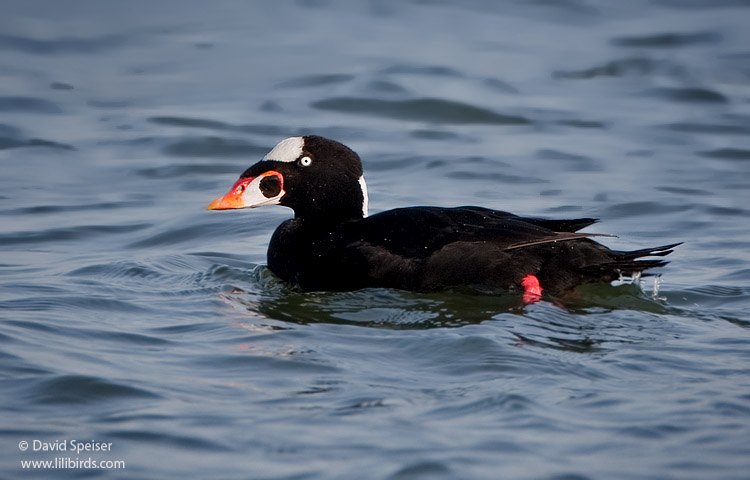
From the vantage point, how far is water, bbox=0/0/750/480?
14.0 feet

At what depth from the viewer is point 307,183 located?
6.84m

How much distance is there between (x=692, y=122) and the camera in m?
11.6

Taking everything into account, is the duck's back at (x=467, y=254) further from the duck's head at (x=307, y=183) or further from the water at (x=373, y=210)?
the duck's head at (x=307, y=183)

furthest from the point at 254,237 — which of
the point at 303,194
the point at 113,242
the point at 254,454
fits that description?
the point at 254,454

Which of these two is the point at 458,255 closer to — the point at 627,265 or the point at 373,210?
the point at 627,265

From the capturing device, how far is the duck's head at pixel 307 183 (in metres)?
6.83

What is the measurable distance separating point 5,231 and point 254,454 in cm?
482

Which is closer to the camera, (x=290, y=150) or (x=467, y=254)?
(x=467, y=254)

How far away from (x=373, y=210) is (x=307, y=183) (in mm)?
2001

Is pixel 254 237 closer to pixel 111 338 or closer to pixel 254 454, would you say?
pixel 111 338

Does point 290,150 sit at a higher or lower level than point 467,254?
higher

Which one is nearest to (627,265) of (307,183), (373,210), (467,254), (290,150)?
(467,254)

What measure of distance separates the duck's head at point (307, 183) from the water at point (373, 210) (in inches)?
A: 21.5

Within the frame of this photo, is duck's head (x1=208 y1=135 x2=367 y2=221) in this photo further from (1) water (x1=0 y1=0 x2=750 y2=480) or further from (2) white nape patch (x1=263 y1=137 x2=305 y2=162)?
(1) water (x1=0 y1=0 x2=750 y2=480)
